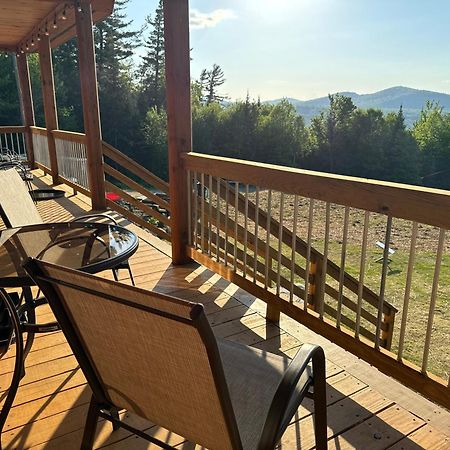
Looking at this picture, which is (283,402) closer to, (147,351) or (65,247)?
(147,351)

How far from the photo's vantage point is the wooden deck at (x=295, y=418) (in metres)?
1.74

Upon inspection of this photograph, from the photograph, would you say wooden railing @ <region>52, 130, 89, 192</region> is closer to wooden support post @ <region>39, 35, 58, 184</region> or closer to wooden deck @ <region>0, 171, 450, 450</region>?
wooden support post @ <region>39, 35, 58, 184</region>

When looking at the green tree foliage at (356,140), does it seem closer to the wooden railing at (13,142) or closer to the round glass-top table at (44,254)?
A: the wooden railing at (13,142)

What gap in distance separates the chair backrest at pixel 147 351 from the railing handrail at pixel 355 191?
1.04 m

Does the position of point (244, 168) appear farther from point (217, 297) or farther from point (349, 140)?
point (349, 140)

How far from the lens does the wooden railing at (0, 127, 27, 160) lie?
9.27 meters

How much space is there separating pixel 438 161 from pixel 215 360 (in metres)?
46.0

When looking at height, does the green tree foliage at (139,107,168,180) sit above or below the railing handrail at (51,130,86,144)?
below

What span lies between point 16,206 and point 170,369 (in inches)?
85.8

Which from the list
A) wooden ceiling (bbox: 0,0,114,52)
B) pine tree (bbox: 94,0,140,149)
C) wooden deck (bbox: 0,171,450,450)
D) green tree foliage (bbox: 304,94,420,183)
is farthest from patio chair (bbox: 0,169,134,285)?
green tree foliage (bbox: 304,94,420,183)

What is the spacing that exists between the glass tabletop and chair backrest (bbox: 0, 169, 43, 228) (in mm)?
198

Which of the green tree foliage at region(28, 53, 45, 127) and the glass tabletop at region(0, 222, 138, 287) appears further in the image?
the green tree foliage at region(28, 53, 45, 127)

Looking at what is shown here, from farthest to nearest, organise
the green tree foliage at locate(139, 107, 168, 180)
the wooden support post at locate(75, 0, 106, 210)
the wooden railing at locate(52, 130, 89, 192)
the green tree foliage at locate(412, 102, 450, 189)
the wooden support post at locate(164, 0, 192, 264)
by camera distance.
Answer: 1. the green tree foliage at locate(412, 102, 450, 189)
2. the green tree foliage at locate(139, 107, 168, 180)
3. the wooden railing at locate(52, 130, 89, 192)
4. the wooden support post at locate(75, 0, 106, 210)
5. the wooden support post at locate(164, 0, 192, 264)

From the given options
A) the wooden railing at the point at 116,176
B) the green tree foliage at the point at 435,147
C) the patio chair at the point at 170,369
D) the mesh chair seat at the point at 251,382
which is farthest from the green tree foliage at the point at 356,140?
the patio chair at the point at 170,369
